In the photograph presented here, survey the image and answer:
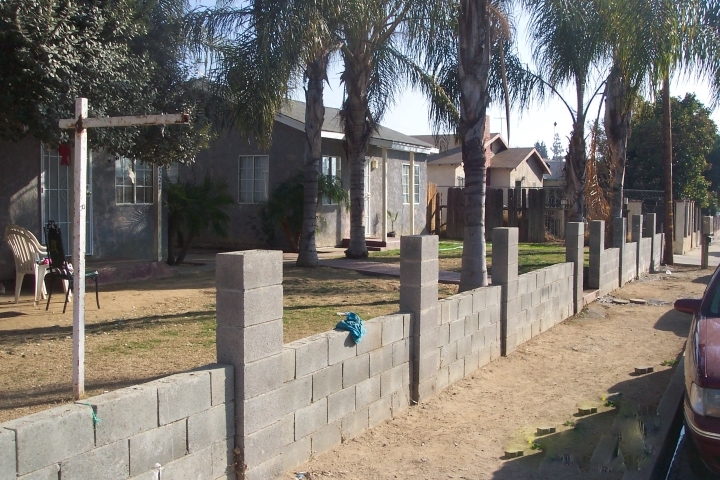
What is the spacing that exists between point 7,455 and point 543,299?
8326 millimetres

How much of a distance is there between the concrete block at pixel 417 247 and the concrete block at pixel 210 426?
2.64 meters

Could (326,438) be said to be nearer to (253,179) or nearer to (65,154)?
(65,154)

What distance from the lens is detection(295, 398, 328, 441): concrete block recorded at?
5.23 m

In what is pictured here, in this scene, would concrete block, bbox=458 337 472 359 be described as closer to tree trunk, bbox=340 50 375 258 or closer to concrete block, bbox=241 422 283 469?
concrete block, bbox=241 422 283 469

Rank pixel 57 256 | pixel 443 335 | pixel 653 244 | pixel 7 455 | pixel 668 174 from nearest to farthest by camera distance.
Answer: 1. pixel 7 455
2. pixel 443 335
3. pixel 57 256
4. pixel 653 244
5. pixel 668 174

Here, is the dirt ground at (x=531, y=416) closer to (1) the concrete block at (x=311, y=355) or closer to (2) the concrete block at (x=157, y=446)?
(1) the concrete block at (x=311, y=355)

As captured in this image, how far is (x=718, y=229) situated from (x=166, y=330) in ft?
144

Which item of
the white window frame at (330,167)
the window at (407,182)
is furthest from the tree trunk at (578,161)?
the window at (407,182)

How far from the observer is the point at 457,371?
7734 millimetres

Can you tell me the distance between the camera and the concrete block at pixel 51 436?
3.28 metres

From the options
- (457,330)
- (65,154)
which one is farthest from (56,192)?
(457,330)

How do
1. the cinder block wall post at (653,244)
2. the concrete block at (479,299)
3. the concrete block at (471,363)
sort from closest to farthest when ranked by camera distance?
the concrete block at (471,363), the concrete block at (479,299), the cinder block wall post at (653,244)

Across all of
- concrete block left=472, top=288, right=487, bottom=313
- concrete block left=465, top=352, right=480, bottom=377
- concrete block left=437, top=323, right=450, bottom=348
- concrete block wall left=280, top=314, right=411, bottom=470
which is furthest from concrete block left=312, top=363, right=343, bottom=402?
concrete block left=472, top=288, right=487, bottom=313

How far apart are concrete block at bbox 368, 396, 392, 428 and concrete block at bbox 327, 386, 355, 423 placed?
0.32m
